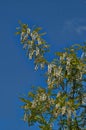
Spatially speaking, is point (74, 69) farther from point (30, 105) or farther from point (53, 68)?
point (30, 105)

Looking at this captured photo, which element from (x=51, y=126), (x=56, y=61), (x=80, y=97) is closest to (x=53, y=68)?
(x=56, y=61)

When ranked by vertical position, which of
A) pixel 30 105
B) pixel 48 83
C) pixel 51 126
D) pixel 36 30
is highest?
pixel 36 30

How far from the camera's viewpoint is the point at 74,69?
2244cm

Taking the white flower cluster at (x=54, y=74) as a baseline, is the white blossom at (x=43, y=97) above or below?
below

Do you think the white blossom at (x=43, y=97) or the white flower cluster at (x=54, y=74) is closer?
the white blossom at (x=43, y=97)

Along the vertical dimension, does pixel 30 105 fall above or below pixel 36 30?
below

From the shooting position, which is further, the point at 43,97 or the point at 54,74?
the point at 54,74

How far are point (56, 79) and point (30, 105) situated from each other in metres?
2.07

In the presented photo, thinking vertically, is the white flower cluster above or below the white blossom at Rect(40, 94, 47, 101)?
above

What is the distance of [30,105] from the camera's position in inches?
859

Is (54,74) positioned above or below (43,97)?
above

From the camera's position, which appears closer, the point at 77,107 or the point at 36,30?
the point at 77,107

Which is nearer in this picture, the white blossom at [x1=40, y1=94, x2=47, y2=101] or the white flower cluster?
the white blossom at [x1=40, y1=94, x2=47, y2=101]

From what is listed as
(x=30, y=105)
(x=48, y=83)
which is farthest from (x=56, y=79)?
(x=30, y=105)
